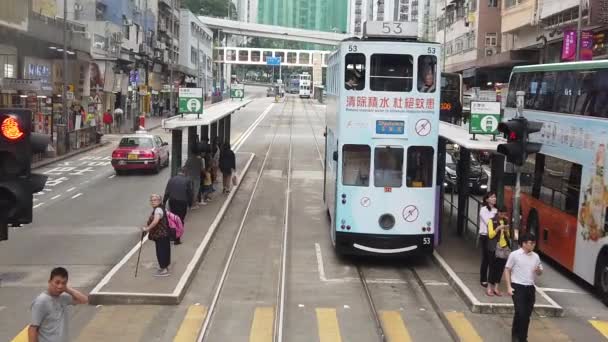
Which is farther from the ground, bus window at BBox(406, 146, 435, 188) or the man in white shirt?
bus window at BBox(406, 146, 435, 188)

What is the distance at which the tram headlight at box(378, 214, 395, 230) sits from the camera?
14.8 meters

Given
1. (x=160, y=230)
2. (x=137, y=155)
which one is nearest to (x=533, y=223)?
(x=160, y=230)

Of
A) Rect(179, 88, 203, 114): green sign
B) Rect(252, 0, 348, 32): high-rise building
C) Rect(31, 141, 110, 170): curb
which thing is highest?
Rect(252, 0, 348, 32): high-rise building

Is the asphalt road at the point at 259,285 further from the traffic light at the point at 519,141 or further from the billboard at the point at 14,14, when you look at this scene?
the billboard at the point at 14,14

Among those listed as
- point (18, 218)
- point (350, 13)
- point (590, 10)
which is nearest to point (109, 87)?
point (590, 10)

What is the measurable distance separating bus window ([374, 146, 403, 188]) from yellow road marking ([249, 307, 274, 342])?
166 inches

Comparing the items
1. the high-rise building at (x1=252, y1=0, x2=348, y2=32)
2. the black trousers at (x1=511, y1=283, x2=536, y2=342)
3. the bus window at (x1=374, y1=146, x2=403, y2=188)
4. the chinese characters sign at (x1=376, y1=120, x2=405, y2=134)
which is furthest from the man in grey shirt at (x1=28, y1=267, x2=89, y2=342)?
the high-rise building at (x1=252, y1=0, x2=348, y2=32)

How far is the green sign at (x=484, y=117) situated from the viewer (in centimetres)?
1741

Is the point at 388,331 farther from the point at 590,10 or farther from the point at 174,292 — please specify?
the point at 590,10

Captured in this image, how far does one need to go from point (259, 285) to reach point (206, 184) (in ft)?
30.6

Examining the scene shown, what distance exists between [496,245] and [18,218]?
8.64m

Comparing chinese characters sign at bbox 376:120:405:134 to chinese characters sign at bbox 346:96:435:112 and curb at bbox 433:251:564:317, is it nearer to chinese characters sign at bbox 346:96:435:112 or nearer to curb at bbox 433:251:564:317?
chinese characters sign at bbox 346:96:435:112

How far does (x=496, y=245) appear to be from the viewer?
12492 millimetres

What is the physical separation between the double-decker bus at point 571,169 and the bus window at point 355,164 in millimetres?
3927
